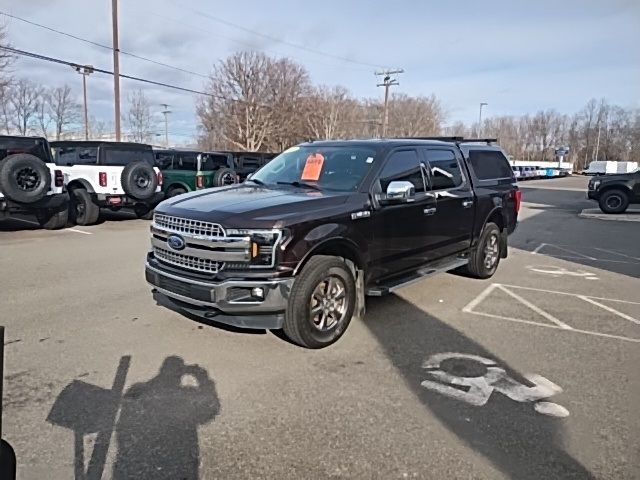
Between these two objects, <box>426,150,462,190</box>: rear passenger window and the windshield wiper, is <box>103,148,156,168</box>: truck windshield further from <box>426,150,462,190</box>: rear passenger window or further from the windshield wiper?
<box>426,150,462,190</box>: rear passenger window

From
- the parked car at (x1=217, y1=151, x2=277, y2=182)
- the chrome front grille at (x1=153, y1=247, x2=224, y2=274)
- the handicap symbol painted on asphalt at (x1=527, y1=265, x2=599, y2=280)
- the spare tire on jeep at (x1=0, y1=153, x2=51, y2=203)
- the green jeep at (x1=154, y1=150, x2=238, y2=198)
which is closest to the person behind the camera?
the chrome front grille at (x1=153, y1=247, x2=224, y2=274)

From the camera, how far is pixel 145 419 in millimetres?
3176

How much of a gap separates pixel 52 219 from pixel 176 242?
8.33 metres

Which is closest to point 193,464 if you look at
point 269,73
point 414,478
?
point 414,478

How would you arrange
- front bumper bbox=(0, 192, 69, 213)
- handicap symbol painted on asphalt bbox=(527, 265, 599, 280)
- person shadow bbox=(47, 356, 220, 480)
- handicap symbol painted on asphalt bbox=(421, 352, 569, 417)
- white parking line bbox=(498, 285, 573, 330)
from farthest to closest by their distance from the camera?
front bumper bbox=(0, 192, 69, 213)
handicap symbol painted on asphalt bbox=(527, 265, 599, 280)
white parking line bbox=(498, 285, 573, 330)
handicap symbol painted on asphalt bbox=(421, 352, 569, 417)
person shadow bbox=(47, 356, 220, 480)

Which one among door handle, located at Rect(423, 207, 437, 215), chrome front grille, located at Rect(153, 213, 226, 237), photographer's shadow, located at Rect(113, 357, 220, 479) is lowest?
photographer's shadow, located at Rect(113, 357, 220, 479)

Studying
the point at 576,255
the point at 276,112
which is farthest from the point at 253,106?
the point at 576,255

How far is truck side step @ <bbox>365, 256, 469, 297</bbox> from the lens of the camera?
5109 millimetres

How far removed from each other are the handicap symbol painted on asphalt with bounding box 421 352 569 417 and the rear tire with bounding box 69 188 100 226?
34.2 feet

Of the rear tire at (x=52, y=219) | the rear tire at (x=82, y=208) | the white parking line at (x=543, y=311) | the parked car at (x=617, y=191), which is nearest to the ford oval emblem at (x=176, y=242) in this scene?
the white parking line at (x=543, y=311)

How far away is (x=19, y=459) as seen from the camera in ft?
8.98

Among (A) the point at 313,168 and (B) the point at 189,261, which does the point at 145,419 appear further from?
(A) the point at 313,168

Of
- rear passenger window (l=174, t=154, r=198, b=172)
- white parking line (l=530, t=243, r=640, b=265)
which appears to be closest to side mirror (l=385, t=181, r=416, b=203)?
white parking line (l=530, t=243, r=640, b=265)

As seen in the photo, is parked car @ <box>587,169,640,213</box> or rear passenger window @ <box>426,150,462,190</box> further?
parked car @ <box>587,169,640,213</box>
